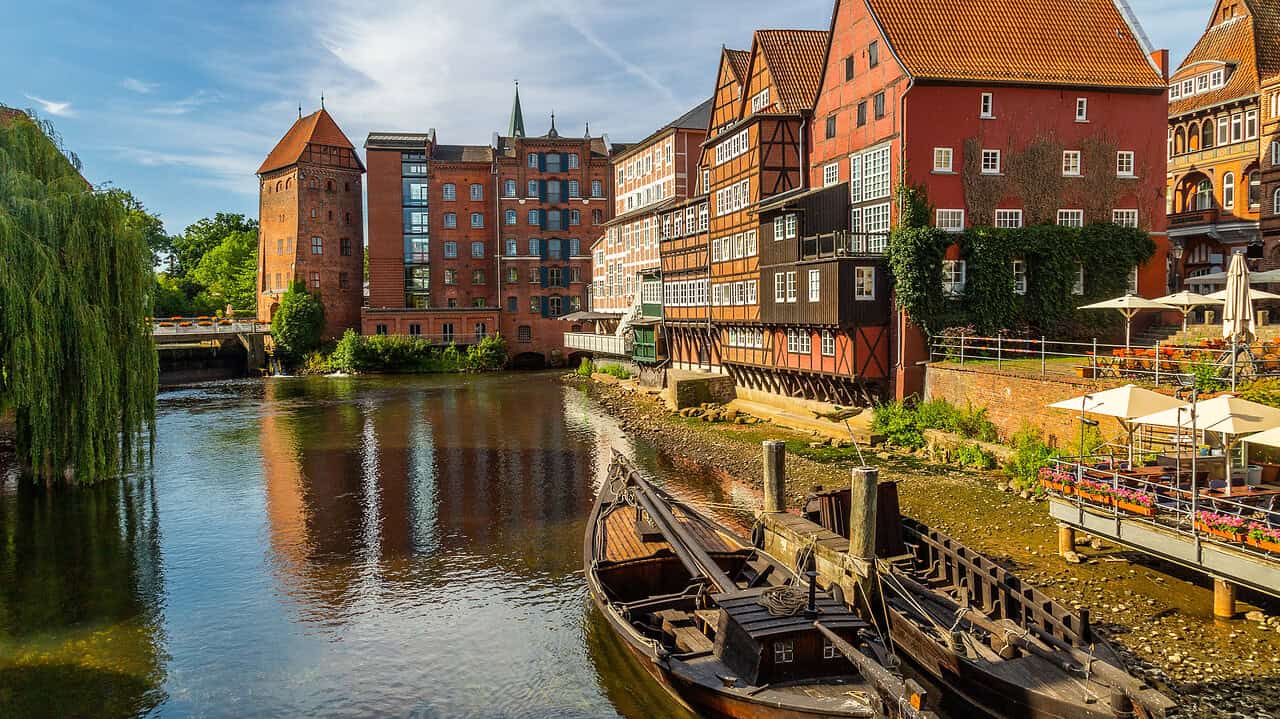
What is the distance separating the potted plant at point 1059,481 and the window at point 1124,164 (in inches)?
757

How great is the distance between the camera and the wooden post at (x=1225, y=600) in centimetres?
1363

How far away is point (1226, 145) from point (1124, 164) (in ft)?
44.4

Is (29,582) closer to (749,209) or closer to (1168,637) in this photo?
(1168,637)

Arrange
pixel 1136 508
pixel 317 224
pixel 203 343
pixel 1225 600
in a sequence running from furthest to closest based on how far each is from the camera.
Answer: pixel 317 224, pixel 203 343, pixel 1136 508, pixel 1225 600

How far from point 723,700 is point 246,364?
6724cm

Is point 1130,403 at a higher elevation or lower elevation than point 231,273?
lower

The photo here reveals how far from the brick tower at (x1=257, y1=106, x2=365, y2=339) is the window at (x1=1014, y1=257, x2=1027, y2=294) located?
182ft

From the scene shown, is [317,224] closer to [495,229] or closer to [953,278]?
[495,229]

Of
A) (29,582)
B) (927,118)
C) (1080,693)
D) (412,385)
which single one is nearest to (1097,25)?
(927,118)

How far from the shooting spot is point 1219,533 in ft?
43.9

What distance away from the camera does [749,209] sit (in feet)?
127

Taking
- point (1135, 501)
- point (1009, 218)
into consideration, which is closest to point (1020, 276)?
point (1009, 218)

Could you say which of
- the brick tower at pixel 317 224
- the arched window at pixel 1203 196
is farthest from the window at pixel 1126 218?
the brick tower at pixel 317 224

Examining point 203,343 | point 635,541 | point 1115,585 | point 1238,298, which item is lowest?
point 1115,585
